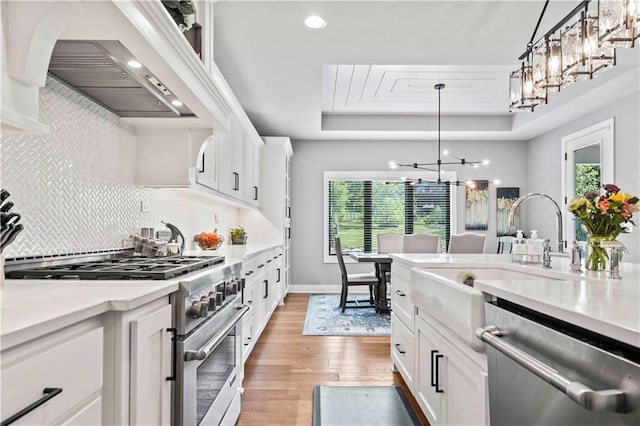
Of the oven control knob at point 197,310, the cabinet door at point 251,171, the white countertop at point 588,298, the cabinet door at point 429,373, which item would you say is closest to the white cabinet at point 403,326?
the cabinet door at point 429,373

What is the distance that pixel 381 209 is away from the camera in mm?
6879

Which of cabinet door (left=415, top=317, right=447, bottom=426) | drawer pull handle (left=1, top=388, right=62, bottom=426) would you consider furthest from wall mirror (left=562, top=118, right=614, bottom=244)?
drawer pull handle (left=1, top=388, right=62, bottom=426)

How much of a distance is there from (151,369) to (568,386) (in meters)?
1.06

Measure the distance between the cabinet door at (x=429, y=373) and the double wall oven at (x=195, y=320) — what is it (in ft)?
3.16

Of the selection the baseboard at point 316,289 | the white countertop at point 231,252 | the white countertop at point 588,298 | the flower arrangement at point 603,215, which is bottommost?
the baseboard at point 316,289

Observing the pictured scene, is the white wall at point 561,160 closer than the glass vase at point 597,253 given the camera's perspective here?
No

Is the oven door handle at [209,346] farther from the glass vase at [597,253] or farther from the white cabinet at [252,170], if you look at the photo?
the white cabinet at [252,170]

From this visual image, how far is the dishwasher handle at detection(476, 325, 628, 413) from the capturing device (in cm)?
72

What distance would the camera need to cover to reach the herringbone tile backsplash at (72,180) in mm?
1463

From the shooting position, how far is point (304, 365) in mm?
3096

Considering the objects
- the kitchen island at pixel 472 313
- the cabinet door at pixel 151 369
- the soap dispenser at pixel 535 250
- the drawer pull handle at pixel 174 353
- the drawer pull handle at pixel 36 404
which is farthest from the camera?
the soap dispenser at pixel 535 250

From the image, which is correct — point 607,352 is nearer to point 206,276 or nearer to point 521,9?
point 206,276

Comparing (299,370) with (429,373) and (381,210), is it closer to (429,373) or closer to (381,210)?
(429,373)

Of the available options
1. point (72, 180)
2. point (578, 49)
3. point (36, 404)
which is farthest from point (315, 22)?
point (36, 404)
